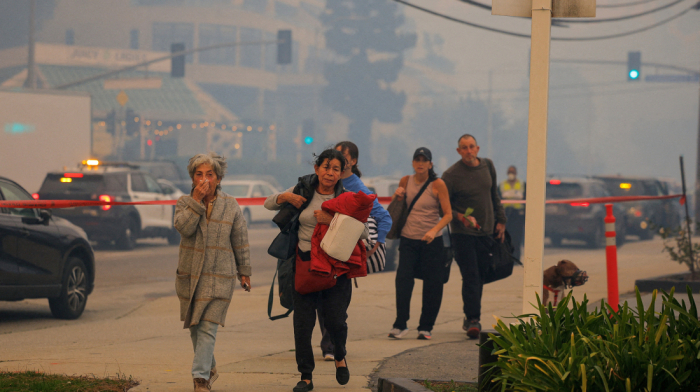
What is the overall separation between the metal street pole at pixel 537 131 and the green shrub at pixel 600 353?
454 mm

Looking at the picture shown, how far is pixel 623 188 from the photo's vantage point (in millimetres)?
22906

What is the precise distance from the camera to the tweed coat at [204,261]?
210 inches

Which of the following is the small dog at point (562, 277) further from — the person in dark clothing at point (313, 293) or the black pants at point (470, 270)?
the person in dark clothing at point (313, 293)

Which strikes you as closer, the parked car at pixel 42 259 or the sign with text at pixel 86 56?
the parked car at pixel 42 259

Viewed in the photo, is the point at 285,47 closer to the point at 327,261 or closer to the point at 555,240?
the point at 555,240

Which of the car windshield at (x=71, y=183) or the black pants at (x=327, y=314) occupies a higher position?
the car windshield at (x=71, y=183)

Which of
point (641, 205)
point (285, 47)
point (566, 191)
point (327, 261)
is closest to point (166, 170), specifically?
point (285, 47)

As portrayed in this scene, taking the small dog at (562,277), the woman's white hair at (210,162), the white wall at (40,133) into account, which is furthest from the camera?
the white wall at (40,133)

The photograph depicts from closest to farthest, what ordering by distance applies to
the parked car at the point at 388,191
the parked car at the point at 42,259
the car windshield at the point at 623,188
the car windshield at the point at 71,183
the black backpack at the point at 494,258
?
the black backpack at the point at 494,258 < the parked car at the point at 42,259 < the parked car at the point at 388,191 < the car windshield at the point at 71,183 < the car windshield at the point at 623,188

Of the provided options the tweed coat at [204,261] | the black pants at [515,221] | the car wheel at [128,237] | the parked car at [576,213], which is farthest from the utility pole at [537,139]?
the parked car at [576,213]

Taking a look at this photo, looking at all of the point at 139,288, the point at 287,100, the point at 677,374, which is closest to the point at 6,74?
the point at 287,100

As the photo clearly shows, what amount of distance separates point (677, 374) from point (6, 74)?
80.6 metres

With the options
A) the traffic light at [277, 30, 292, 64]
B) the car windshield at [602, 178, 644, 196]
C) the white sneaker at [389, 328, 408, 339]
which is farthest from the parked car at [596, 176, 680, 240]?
the traffic light at [277, 30, 292, 64]

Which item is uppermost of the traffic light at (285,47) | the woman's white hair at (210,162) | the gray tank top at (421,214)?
the traffic light at (285,47)
